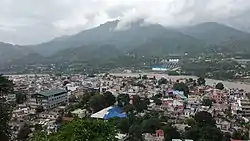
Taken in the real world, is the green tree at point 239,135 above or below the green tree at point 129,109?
below

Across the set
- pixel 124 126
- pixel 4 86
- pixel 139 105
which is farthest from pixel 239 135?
pixel 4 86

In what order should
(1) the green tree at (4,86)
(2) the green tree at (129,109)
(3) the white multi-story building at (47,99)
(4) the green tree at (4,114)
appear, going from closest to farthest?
(4) the green tree at (4,114) < (1) the green tree at (4,86) < (2) the green tree at (129,109) < (3) the white multi-story building at (47,99)

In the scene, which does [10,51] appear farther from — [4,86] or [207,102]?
[4,86]

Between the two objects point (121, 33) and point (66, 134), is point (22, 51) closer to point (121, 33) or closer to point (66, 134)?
point (121, 33)

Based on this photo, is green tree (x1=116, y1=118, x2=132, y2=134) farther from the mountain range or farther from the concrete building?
the mountain range

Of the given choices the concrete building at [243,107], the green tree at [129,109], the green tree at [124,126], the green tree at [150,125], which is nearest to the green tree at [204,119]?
the green tree at [150,125]

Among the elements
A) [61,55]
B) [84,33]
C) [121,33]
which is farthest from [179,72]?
[84,33]

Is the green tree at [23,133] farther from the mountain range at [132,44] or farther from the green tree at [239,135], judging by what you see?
the mountain range at [132,44]

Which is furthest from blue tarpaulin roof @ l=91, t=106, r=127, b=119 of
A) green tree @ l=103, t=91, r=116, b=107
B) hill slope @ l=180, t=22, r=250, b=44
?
hill slope @ l=180, t=22, r=250, b=44
